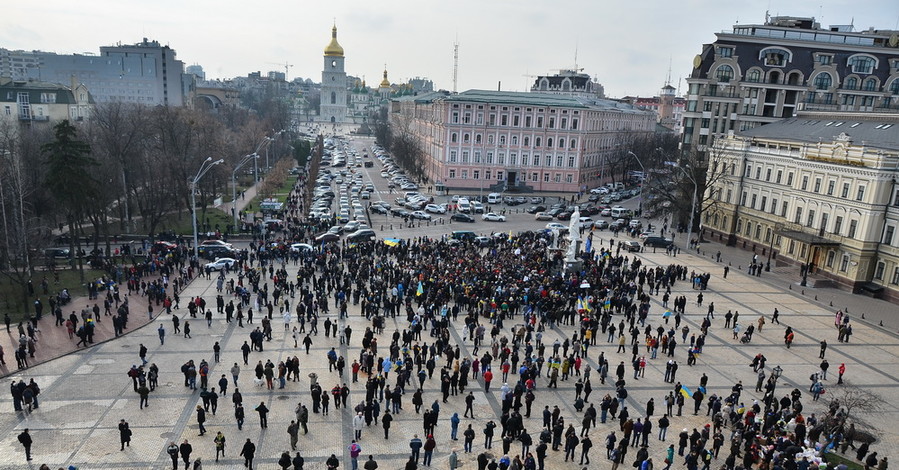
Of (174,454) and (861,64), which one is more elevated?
(861,64)

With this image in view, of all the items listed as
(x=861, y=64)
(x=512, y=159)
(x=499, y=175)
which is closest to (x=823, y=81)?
(x=861, y=64)

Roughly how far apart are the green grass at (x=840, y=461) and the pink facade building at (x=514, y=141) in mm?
57536

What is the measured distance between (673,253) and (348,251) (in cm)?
2580

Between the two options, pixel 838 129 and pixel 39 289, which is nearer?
pixel 39 289

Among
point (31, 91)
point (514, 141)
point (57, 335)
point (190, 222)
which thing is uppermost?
point (31, 91)

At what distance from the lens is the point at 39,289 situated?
1300 inches

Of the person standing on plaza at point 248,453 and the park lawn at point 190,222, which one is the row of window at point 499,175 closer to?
the park lawn at point 190,222

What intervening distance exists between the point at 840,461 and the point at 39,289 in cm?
3760

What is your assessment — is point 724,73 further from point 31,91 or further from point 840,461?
point 31,91

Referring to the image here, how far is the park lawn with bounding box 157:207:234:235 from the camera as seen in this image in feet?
164

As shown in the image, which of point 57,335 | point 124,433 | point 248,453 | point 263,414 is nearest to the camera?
point 248,453

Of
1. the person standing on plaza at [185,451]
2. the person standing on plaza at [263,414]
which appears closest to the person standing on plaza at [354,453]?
the person standing on plaza at [263,414]

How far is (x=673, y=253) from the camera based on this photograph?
4825 cm

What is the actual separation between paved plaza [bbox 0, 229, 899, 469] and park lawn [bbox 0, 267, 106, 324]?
349 cm
